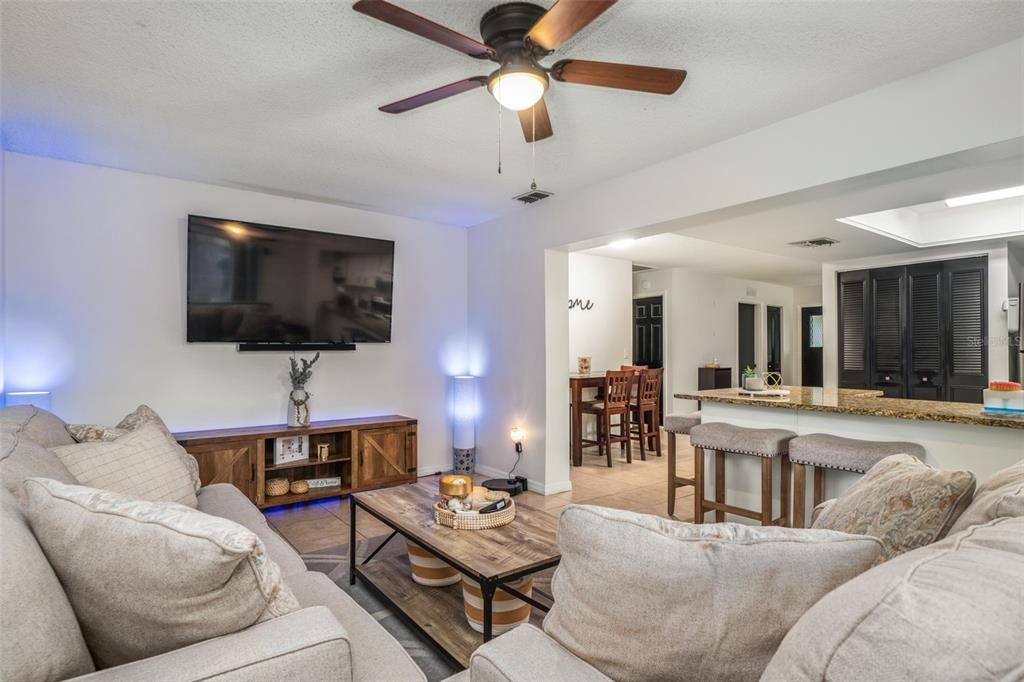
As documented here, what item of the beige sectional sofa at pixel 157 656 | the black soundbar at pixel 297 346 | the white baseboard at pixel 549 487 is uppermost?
the black soundbar at pixel 297 346

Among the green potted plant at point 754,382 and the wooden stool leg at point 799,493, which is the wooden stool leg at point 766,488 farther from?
the green potted plant at point 754,382

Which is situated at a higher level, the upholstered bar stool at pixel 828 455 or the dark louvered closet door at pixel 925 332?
the dark louvered closet door at pixel 925 332

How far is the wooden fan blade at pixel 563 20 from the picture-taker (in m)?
1.55

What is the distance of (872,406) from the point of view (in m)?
2.89

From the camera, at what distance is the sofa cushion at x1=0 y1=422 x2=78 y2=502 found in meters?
1.27

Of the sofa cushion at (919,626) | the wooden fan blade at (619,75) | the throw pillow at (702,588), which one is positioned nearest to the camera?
the sofa cushion at (919,626)

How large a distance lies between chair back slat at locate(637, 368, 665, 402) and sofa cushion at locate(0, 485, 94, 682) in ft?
17.6

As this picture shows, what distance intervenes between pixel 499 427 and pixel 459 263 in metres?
1.70

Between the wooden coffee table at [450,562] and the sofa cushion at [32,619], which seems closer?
the sofa cushion at [32,619]

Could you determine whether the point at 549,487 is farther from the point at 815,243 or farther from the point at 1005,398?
the point at 815,243

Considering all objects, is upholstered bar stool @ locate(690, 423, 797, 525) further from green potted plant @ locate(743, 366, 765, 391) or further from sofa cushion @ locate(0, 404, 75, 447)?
sofa cushion @ locate(0, 404, 75, 447)


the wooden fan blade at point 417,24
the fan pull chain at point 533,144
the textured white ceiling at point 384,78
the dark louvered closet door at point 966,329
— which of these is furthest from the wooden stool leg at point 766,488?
the dark louvered closet door at point 966,329

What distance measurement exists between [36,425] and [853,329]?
714 centimetres

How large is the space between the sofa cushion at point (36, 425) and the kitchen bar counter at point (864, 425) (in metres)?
3.31
